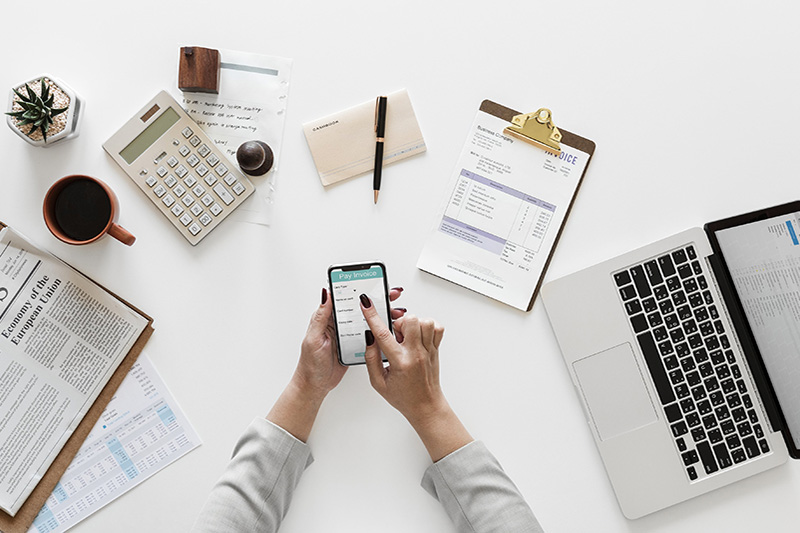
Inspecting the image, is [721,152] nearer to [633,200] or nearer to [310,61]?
[633,200]

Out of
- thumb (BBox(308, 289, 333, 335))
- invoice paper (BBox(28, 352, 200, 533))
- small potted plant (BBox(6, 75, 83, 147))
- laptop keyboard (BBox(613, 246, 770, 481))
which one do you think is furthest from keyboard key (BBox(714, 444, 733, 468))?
small potted plant (BBox(6, 75, 83, 147))

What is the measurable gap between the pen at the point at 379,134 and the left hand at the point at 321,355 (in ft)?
0.61

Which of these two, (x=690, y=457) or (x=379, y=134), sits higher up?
(x=379, y=134)

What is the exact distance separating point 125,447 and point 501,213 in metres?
0.74

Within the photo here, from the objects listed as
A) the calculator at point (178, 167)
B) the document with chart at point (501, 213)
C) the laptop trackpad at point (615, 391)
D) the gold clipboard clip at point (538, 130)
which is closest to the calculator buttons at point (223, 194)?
the calculator at point (178, 167)

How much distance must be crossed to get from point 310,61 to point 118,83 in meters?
0.32

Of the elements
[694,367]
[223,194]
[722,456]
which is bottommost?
[722,456]

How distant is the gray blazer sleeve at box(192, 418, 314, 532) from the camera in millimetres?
868

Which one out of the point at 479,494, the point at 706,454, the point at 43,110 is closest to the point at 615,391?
the point at 706,454

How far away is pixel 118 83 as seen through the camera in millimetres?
951

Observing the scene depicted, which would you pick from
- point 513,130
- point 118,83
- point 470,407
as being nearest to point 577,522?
point 470,407

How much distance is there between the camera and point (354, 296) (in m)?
0.88

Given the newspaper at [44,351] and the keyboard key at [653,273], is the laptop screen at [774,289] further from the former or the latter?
the newspaper at [44,351]

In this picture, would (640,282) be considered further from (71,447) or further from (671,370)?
(71,447)
